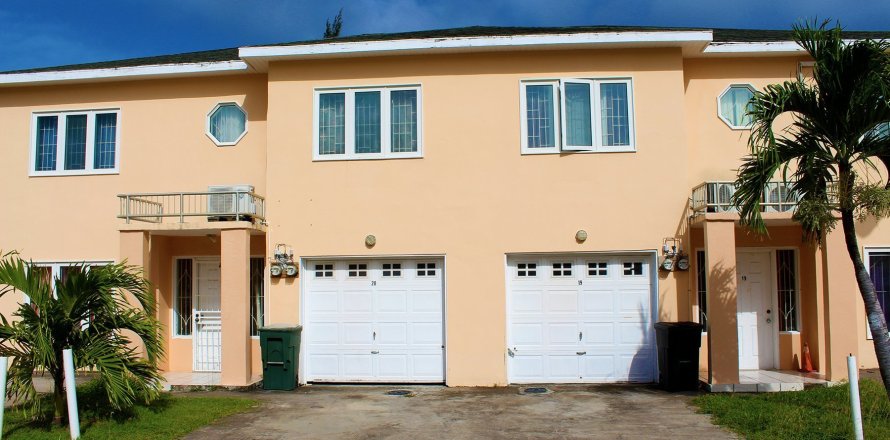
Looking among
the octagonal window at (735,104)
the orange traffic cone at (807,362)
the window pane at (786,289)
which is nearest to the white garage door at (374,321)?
the octagonal window at (735,104)

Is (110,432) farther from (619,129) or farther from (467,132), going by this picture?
(619,129)

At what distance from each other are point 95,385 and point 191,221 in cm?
367

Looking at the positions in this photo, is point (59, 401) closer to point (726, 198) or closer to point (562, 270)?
point (562, 270)

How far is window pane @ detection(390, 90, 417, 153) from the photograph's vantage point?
12.7 meters

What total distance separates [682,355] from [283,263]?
6.95 metres

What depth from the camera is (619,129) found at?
12430 millimetres

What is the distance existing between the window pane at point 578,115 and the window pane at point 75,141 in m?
9.50

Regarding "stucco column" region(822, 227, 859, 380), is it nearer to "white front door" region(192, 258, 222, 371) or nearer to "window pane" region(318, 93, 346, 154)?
"window pane" region(318, 93, 346, 154)

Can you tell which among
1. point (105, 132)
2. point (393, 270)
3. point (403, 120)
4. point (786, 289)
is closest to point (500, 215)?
point (393, 270)

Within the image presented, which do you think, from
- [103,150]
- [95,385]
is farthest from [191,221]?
[95,385]

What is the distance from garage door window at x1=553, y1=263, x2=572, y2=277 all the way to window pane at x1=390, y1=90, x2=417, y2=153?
3325mm

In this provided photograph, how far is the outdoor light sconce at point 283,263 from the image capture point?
12445 mm

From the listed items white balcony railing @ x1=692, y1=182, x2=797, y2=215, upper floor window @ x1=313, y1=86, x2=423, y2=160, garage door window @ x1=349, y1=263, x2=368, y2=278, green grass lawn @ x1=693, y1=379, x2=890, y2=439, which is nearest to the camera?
green grass lawn @ x1=693, y1=379, x2=890, y2=439

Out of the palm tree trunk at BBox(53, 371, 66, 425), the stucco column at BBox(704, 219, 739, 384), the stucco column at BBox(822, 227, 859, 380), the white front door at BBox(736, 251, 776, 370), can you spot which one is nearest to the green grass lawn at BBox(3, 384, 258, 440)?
the palm tree trunk at BBox(53, 371, 66, 425)
